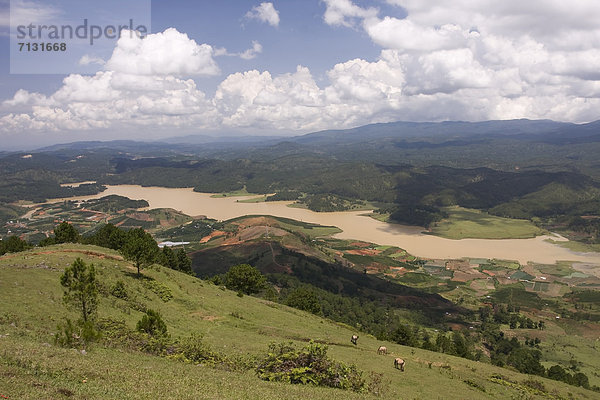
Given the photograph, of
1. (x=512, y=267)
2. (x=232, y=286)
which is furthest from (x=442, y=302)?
(x=232, y=286)

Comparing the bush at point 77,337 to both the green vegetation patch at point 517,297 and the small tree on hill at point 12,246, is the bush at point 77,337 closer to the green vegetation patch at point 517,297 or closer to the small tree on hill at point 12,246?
the small tree on hill at point 12,246

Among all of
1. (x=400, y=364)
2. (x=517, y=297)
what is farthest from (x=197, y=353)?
(x=517, y=297)

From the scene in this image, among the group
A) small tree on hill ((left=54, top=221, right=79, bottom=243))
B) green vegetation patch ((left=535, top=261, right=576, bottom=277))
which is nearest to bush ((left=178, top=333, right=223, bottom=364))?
small tree on hill ((left=54, top=221, right=79, bottom=243))

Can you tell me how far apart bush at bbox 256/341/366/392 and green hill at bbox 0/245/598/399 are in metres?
1.24

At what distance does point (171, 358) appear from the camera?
2269 cm

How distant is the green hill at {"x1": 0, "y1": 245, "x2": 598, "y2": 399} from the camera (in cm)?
1534

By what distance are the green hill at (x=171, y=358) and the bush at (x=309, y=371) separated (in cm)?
124

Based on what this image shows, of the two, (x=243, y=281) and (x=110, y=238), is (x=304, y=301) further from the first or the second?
(x=110, y=238)

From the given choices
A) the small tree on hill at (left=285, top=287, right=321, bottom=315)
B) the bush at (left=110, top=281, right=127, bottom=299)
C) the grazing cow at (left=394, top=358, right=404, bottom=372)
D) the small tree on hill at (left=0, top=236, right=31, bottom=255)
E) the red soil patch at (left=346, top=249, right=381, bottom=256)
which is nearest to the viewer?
the grazing cow at (left=394, top=358, right=404, bottom=372)

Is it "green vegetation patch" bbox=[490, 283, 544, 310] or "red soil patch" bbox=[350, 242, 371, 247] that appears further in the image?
"red soil patch" bbox=[350, 242, 371, 247]

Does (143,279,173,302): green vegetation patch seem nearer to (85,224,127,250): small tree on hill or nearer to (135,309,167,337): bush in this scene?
(135,309,167,337): bush

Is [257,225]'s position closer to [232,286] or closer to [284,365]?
[232,286]

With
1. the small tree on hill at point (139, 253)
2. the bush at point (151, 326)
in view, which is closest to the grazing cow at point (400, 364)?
the bush at point (151, 326)

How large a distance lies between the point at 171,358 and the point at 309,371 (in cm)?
890
